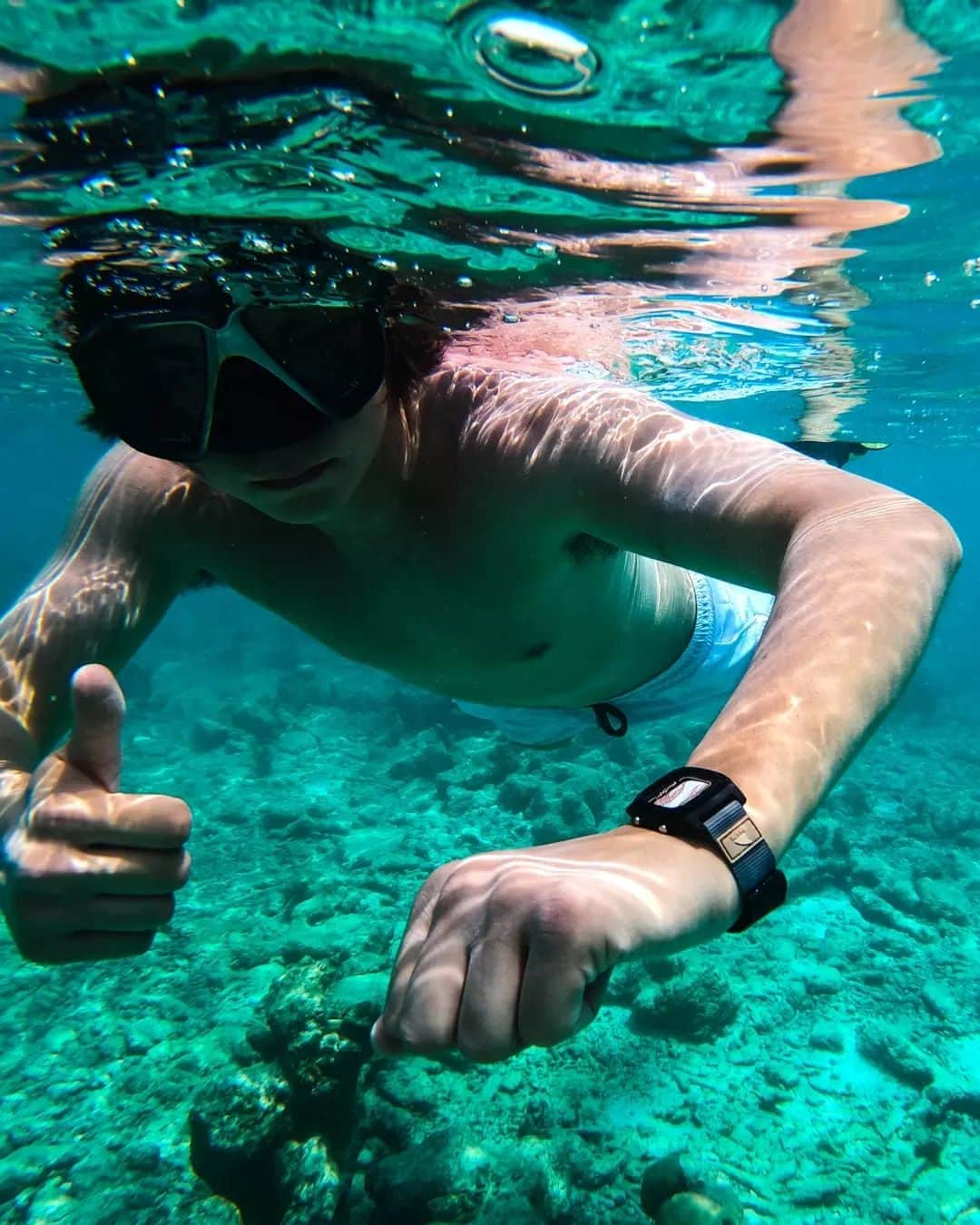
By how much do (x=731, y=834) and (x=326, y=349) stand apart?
2273 mm

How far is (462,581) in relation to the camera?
10.7 feet

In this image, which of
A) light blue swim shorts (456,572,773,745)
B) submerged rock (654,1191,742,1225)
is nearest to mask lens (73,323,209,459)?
light blue swim shorts (456,572,773,745)

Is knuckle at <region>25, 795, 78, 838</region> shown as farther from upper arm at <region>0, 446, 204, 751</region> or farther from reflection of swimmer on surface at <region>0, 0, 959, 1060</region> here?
upper arm at <region>0, 446, 204, 751</region>

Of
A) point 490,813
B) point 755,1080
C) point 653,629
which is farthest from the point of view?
point 490,813

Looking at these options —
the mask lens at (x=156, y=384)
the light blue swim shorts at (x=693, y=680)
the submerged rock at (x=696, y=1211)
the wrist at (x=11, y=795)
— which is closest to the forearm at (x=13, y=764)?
the wrist at (x=11, y=795)

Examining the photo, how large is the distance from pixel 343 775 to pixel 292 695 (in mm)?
5820

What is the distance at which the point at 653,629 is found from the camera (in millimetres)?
4383

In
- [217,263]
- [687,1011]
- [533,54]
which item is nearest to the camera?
[533,54]

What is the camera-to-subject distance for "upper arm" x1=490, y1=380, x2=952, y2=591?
1.94 meters

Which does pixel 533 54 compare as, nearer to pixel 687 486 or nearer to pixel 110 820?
pixel 687 486

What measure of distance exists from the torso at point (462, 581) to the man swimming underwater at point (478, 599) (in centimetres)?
1

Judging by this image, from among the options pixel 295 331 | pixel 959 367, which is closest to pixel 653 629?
pixel 295 331

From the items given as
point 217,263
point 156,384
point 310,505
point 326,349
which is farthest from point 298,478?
point 217,263

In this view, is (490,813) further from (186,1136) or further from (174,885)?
(174,885)
